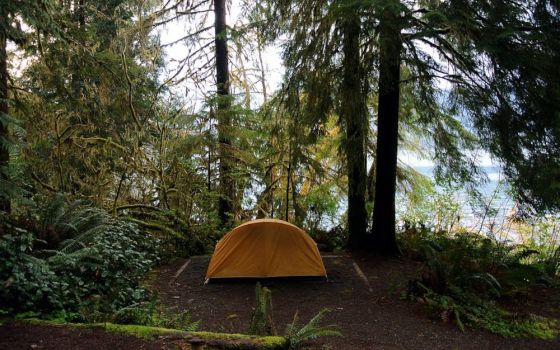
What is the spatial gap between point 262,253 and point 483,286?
3.63m

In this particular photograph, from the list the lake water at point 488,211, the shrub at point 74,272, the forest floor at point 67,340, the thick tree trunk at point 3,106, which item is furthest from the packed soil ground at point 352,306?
the thick tree trunk at point 3,106

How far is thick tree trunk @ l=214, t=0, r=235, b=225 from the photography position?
10523 mm

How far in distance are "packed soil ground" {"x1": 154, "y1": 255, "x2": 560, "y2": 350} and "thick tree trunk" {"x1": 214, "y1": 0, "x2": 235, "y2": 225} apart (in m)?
3.14

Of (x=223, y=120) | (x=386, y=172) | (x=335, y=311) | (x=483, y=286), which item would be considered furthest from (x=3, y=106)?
(x=483, y=286)

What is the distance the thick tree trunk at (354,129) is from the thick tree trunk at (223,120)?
316 centimetres

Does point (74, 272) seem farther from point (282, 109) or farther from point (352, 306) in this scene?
point (282, 109)

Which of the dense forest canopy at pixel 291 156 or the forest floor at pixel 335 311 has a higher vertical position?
the dense forest canopy at pixel 291 156

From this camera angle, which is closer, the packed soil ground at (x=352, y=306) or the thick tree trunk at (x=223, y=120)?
the packed soil ground at (x=352, y=306)

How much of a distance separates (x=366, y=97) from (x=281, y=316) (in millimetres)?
3743

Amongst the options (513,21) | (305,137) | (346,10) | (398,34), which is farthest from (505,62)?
(305,137)

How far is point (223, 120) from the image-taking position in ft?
34.3

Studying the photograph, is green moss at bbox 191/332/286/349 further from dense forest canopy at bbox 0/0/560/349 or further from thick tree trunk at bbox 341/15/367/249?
thick tree trunk at bbox 341/15/367/249

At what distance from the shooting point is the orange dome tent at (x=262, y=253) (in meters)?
7.46

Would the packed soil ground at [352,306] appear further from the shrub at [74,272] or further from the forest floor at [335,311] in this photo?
the shrub at [74,272]
